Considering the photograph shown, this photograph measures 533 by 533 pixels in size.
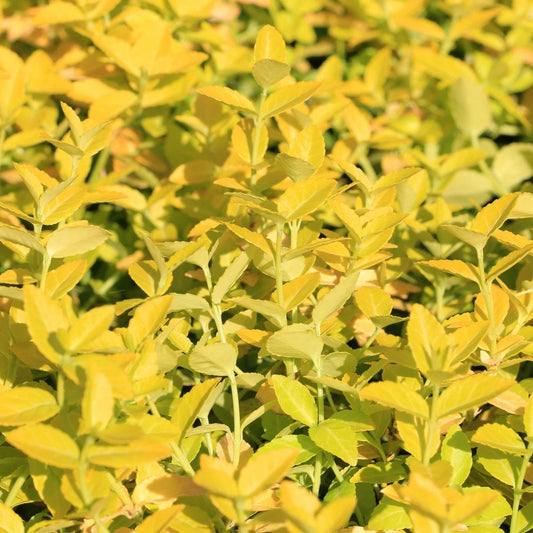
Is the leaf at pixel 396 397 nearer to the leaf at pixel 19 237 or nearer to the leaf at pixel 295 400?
the leaf at pixel 295 400

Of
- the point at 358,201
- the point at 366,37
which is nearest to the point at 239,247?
the point at 358,201

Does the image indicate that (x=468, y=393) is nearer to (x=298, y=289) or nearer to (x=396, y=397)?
(x=396, y=397)

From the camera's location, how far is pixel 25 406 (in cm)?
69

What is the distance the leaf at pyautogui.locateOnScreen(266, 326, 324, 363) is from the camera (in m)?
0.78

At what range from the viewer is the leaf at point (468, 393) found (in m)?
→ 0.68

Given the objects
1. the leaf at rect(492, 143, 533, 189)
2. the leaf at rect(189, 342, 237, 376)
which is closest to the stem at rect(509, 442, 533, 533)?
the leaf at rect(189, 342, 237, 376)

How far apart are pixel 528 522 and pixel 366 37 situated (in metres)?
1.08

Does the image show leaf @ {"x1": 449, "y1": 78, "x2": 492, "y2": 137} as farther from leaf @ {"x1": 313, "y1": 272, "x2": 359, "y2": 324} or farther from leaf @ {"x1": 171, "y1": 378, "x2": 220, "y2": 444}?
leaf @ {"x1": 171, "y1": 378, "x2": 220, "y2": 444}

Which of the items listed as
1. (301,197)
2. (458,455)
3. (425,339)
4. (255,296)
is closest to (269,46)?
(301,197)

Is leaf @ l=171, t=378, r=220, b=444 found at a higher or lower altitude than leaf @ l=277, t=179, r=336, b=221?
lower

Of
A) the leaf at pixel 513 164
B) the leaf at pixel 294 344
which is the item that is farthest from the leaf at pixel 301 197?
the leaf at pixel 513 164

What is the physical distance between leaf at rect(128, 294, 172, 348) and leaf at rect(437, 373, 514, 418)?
293mm

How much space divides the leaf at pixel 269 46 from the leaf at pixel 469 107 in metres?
0.55

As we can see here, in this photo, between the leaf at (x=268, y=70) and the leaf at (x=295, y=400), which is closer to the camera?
the leaf at (x=295, y=400)
